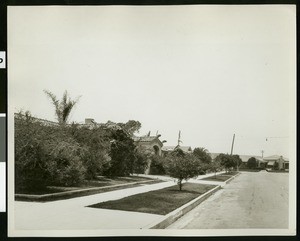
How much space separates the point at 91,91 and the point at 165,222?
2.04m

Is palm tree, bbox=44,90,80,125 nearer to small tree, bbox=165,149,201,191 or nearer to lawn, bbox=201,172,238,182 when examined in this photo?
small tree, bbox=165,149,201,191

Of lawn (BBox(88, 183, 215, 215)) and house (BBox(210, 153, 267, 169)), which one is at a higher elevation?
house (BBox(210, 153, 267, 169))

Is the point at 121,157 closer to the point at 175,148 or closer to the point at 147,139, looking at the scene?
the point at 147,139

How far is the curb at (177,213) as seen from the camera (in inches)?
287

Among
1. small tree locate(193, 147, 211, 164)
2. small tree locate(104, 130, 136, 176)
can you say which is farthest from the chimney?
small tree locate(193, 147, 211, 164)

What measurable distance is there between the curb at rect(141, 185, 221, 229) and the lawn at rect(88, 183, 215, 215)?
0.06 meters

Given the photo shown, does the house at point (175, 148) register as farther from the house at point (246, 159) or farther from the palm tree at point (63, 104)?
the palm tree at point (63, 104)

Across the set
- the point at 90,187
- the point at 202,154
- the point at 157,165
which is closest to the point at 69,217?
the point at 90,187

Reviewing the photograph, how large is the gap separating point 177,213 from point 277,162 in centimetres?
156

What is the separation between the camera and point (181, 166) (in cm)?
795

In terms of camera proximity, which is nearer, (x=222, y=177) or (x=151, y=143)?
(x=151, y=143)

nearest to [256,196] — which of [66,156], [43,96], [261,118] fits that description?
[261,118]

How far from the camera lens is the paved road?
7.41 metres

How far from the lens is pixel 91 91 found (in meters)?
7.55
